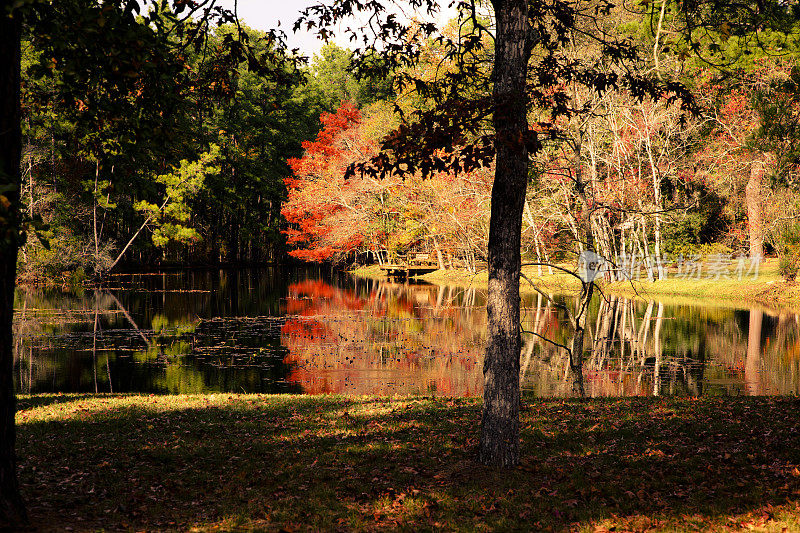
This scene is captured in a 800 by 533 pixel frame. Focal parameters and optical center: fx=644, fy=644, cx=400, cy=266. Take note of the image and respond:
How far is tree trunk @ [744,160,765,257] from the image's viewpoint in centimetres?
3488

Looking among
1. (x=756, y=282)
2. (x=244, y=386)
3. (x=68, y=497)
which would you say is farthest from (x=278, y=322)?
(x=756, y=282)

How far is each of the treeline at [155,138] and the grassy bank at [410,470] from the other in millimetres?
2818

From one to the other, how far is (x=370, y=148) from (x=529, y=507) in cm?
4382

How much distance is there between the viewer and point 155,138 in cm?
678

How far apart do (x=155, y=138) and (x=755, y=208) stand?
118 ft

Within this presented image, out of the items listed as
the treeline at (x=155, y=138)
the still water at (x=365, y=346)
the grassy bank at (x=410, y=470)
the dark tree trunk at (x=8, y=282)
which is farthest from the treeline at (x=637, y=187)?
the dark tree trunk at (x=8, y=282)

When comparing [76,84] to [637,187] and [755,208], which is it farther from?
[755,208]

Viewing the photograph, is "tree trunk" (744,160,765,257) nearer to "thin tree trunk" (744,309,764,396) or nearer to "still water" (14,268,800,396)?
"still water" (14,268,800,396)

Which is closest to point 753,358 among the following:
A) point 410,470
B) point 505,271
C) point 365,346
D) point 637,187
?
point 365,346

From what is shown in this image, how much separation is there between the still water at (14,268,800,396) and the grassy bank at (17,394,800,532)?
3968mm

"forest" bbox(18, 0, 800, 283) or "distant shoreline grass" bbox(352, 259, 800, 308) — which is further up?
"forest" bbox(18, 0, 800, 283)

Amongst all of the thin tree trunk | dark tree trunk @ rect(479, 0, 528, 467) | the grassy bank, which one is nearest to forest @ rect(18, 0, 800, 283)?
dark tree trunk @ rect(479, 0, 528, 467)

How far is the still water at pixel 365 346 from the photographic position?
15.5 metres

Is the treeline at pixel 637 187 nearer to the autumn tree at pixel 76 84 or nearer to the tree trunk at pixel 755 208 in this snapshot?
the tree trunk at pixel 755 208
